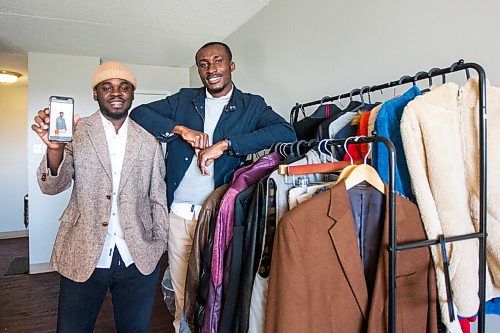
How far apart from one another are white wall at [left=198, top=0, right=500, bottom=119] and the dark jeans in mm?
1335

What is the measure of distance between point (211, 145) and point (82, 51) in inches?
116

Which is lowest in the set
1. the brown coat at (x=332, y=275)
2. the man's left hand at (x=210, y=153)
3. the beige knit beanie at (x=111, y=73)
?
the brown coat at (x=332, y=275)

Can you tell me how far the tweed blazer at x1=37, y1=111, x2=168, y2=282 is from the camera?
4.39ft

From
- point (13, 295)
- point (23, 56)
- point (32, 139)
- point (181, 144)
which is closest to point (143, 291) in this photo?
point (181, 144)

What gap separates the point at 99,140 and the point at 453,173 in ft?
3.87

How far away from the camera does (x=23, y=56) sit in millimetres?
4027

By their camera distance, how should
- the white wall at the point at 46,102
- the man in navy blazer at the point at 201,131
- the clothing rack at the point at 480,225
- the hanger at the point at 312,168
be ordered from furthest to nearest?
the white wall at the point at 46,102, the man in navy blazer at the point at 201,131, the hanger at the point at 312,168, the clothing rack at the point at 480,225

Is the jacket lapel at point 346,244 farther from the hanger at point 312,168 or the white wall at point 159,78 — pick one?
the white wall at point 159,78

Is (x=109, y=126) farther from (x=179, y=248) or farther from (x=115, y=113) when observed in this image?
(x=179, y=248)

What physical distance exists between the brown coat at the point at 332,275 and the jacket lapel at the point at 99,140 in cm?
75

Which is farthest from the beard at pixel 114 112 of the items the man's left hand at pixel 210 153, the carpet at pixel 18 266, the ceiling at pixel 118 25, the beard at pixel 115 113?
the carpet at pixel 18 266

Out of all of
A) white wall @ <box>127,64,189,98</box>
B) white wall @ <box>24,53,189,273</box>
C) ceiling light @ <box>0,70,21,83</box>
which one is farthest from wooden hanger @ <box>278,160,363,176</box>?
ceiling light @ <box>0,70,21,83</box>

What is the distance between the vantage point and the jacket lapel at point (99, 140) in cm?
140

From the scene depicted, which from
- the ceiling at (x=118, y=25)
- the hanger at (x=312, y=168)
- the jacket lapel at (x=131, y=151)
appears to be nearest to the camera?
the hanger at (x=312, y=168)
